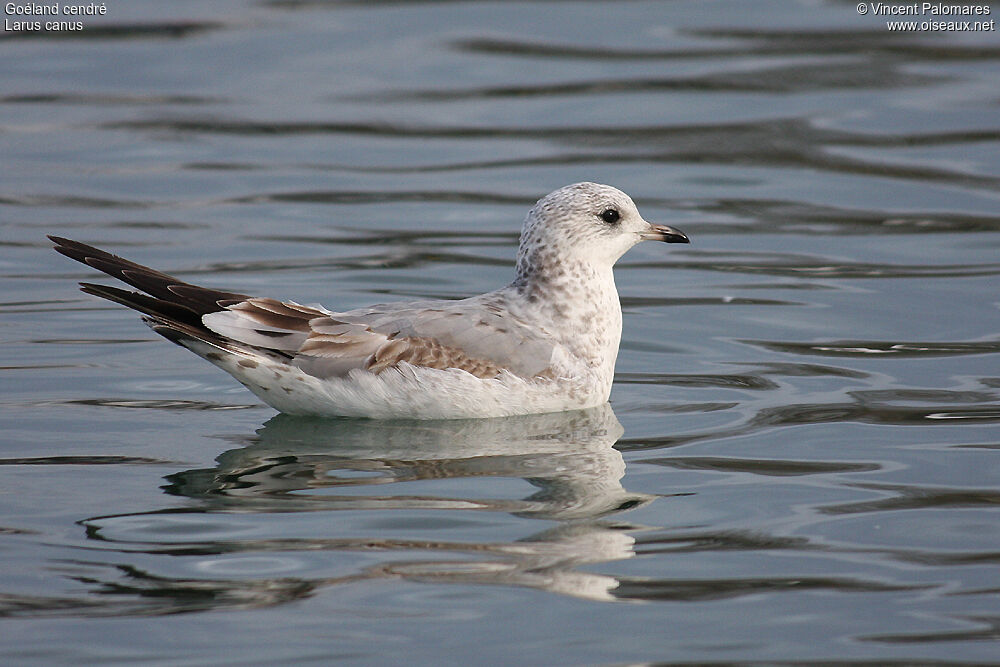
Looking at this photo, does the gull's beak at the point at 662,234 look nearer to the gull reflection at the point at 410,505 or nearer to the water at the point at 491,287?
the water at the point at 491,287

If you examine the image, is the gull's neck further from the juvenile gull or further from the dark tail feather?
the dark tail feather

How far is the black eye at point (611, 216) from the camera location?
869 cm

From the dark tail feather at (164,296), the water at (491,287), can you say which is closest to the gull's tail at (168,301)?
the dark tail feather at (164,296)

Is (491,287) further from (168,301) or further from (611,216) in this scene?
(168,301)

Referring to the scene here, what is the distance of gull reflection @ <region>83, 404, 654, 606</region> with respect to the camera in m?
5.99

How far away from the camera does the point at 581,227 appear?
8648 mm

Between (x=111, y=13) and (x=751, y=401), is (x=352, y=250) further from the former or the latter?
(x=111, y=13)

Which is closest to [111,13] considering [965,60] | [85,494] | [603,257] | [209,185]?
[209,185]

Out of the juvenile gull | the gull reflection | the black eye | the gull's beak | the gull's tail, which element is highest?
the black eye

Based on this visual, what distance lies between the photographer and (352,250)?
11781mm

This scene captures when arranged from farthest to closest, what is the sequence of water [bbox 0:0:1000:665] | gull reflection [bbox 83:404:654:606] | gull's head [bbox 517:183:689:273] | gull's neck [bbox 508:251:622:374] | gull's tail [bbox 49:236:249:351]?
gull's head [bbox 517:183:689:273]
gull's neck [bbox 508:251:622:374]
gull's tail [bbox 49:236:249:351]
gull reflection [bbox 83:404:654:606]
water [bbox 0:0:1000:665]

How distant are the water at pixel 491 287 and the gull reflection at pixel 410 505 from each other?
22 millimetres

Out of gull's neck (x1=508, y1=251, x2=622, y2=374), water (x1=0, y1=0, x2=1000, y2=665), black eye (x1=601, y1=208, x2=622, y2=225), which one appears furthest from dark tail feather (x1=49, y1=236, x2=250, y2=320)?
black eye (x1=601, y1=208, x2=622, y2=225)

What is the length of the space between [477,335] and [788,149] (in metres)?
6.93
